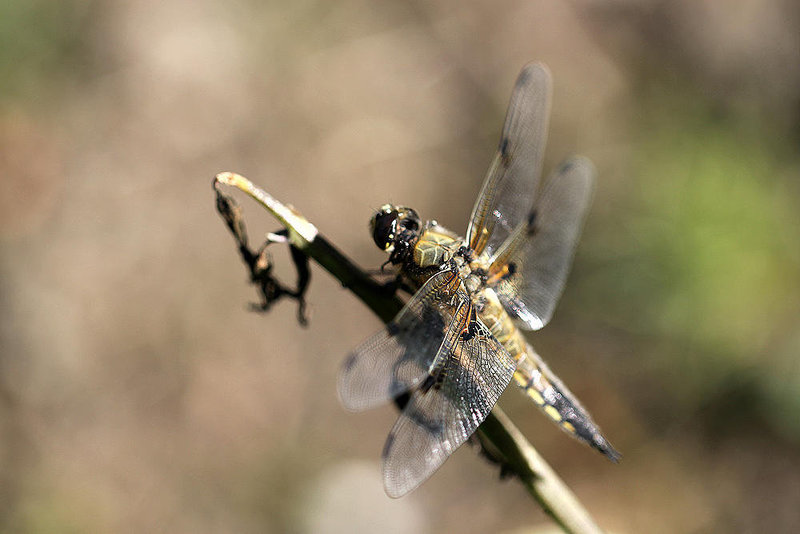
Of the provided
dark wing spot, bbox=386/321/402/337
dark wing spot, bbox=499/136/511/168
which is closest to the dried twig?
dark wing spot, bbox=386/321/402/337

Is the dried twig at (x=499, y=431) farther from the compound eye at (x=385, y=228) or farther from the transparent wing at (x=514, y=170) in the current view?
the transparent wing at (x=514, y=170)

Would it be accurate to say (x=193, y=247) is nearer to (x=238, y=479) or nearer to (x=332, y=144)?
(x=332, y=144)

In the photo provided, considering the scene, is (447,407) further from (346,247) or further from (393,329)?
(346,247)

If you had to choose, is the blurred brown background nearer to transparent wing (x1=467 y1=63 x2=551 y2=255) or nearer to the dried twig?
transparent wing (x1=467 y1=63 x2=551 y2=255)

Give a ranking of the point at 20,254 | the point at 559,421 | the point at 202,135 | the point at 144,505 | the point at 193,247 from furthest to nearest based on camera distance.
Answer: the point at 202,135, the point at 193,247, the point at 20,254, the point at 144,505, the point at 559,421

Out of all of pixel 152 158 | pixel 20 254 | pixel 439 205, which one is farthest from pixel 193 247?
pixel 439 205

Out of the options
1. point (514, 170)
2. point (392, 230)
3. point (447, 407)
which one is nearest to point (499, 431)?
point (447, 407)
